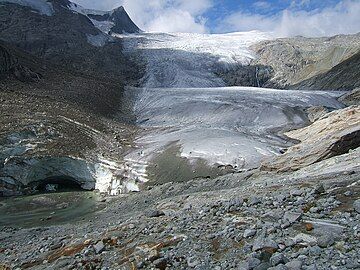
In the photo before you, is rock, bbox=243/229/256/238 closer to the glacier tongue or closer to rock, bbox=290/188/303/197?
rock, bbox=290/188/303/197

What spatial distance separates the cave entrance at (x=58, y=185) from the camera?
18344 millimetres

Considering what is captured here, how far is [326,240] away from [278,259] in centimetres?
80

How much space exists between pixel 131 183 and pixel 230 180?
529 centimetres

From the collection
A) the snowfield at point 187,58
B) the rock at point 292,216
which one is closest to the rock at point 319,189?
the rock at point 292,216

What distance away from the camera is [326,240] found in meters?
5.42

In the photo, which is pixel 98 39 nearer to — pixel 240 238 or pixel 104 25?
pixel 104 25

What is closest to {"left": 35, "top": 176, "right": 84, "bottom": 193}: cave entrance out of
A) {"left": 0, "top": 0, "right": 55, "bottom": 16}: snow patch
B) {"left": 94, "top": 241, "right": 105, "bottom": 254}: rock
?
{"left": 94, "top": 241, "right": 105, "bottom": 254}: rock

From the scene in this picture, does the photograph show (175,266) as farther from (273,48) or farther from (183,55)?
(273,48)

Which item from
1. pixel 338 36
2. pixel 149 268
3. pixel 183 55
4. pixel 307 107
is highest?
pixel 338 36

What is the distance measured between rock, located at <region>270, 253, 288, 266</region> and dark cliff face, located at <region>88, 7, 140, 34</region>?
80.1m

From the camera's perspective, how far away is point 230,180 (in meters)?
14.7

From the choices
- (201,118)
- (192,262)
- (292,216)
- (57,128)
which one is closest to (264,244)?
(292,216)

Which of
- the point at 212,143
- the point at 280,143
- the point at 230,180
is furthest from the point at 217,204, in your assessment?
the point at 280,143

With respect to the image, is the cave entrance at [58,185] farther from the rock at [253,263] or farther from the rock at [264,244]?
the rock at [253,263]
